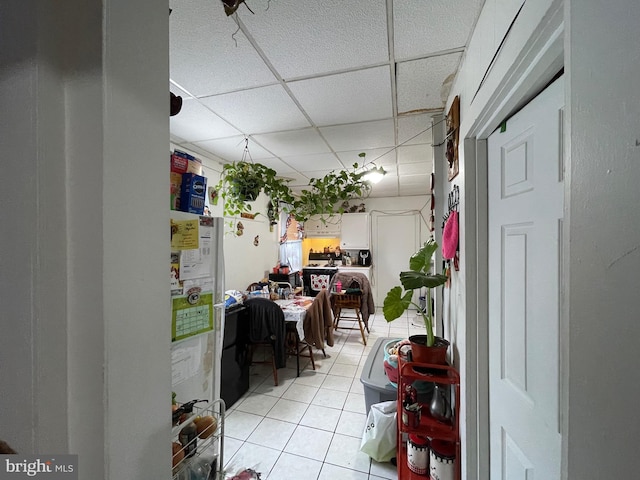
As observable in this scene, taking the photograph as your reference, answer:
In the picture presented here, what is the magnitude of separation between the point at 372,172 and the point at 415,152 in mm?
614

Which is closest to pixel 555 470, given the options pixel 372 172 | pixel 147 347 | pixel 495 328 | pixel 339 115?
pixel 495 328

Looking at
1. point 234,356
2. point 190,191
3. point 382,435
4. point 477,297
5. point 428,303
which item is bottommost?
point 382,435

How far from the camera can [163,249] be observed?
0.66 meters

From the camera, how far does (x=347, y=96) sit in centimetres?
168

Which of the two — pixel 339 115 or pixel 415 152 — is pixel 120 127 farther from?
pixel 415 152

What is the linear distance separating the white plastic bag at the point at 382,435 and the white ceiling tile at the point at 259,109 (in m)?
2.18

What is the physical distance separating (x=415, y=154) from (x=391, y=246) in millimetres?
2802

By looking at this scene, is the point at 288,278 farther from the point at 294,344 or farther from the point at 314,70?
the point at 314,70

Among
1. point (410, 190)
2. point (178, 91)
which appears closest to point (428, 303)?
point (178, 91)

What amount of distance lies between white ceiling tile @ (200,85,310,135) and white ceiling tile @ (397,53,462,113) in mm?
733

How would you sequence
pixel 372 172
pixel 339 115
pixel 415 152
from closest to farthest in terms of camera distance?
pixel 339 115 < pixel 372 172 < pixel 415 152

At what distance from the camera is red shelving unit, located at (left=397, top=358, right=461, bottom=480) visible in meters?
1.29

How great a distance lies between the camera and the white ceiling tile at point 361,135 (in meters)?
2.12

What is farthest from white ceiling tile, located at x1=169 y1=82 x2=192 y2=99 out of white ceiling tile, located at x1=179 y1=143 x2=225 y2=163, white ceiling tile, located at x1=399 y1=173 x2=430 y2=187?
white ceiling tile, located at x1=399 y1=173 x2=430 y2=187
